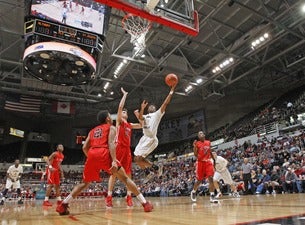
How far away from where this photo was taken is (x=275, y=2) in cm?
1414

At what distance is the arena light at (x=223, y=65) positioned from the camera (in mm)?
17250

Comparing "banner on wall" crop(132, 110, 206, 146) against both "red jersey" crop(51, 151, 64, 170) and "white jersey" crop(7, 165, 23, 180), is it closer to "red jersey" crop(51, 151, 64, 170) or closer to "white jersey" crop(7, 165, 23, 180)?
"white jersey" crop(7, 165, 23, 180)

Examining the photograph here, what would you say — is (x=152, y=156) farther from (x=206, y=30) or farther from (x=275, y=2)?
(x=275, y=2)

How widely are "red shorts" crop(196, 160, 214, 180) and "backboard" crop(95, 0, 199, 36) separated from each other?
3.37 metres

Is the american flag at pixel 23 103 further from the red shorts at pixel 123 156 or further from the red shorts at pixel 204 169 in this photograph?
the red shorts at pixel 204 169

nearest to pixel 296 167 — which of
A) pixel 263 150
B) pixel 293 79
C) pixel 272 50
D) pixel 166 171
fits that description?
pixel 263 150

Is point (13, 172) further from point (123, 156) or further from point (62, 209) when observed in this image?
point (62, 209)

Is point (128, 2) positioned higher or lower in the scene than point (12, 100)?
lower

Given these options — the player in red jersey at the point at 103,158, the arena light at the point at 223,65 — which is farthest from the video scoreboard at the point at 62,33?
the arena light at the point at 223,65

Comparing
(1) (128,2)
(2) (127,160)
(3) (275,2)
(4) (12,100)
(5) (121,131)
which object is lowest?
(2) (127,160)

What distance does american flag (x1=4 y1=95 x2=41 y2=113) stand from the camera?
21.6m

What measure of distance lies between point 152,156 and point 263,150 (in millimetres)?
17021

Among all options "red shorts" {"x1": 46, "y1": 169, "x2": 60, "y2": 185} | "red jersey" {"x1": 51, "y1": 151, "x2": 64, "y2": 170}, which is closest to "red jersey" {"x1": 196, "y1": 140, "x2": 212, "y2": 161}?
"red jersey" {"x1": 51, "y1": 151, "x2": 64, "y2": 170}

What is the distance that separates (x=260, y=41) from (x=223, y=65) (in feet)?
9.46
